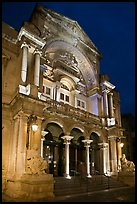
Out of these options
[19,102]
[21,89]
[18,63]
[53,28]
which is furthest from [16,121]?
[53,28]

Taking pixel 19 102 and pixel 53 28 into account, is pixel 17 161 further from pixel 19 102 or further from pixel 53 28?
pixel 53 28

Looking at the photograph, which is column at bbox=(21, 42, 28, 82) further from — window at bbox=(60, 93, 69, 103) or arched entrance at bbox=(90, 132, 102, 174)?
arched entrance at bbox=(90, 132, 102, 174)

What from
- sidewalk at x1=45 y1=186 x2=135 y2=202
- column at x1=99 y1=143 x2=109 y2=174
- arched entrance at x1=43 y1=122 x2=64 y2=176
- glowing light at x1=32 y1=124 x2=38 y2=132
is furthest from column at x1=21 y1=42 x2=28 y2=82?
column at x1=99 y1=143 x2=109 y2=174

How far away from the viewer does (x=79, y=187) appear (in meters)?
11.6

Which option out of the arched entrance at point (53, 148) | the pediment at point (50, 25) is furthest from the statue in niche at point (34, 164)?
the pediment at point (50, 25)

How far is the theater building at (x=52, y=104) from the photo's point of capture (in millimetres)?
11641

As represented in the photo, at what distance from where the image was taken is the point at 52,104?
15.2 metres

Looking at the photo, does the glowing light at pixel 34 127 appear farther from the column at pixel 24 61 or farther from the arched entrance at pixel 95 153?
the arched entrance at pixel 95 153

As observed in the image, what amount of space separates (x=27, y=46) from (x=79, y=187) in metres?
10.8

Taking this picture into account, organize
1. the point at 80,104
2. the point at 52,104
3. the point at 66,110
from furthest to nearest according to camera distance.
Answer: the point at 80,104, the point at 66,110, the point at 52,104

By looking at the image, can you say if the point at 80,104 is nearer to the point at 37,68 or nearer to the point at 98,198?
the point at 37,68

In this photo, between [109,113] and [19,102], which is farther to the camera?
[109,113]

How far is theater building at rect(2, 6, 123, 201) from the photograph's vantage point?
11.6 m

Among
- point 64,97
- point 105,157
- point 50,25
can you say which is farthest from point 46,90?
point 105,157
